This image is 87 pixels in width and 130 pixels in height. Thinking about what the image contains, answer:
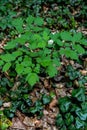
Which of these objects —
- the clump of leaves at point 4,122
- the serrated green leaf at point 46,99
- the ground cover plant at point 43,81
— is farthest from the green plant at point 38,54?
the clump of leaves at point 4,122

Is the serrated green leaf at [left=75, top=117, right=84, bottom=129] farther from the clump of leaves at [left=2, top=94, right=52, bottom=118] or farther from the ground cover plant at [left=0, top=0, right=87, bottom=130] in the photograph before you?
the clump of leaves at [left=2, top=94, right=52, bottom=118]

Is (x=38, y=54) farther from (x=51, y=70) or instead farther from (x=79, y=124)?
(x=79, y=124)

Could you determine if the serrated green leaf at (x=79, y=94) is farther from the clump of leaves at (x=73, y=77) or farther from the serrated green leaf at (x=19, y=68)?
the serrated green leaf at (x=19, y=68)

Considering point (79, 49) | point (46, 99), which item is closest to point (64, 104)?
point (46, 99)

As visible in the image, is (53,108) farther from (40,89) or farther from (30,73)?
(30,73)

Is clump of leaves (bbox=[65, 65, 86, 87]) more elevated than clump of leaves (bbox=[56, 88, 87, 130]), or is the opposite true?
clump of leaves (bbox=[65, 65, 86, 87])

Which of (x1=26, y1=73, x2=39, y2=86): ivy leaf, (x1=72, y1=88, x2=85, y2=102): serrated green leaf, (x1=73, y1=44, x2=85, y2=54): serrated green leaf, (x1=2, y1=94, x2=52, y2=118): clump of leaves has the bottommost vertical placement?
(x1=2, y1=94, x2=52, y2=118): clump of leaves

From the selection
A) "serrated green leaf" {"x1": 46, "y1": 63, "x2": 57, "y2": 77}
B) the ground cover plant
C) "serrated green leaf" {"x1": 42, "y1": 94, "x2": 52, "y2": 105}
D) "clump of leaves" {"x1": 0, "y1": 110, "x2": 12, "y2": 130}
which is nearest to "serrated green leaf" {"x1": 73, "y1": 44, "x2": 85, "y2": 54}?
the ground cover plant

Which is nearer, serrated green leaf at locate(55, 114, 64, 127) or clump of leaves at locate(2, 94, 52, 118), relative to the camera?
serrated green leaf at locate(55, 114, 64, 127)
